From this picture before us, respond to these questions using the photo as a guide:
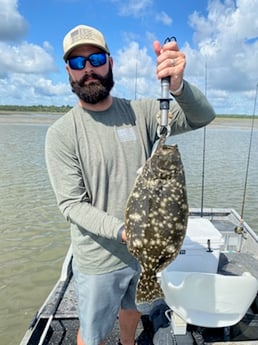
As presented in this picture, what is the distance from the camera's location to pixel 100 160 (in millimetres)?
3043

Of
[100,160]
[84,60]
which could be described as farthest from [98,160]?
[84,60]

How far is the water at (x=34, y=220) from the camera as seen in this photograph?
6519mm

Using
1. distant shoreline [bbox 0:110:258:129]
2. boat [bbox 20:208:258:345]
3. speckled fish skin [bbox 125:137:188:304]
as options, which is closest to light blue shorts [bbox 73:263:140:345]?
boat [bbox 20:208:258:345]

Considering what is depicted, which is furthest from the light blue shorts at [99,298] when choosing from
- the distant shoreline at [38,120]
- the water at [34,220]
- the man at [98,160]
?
the distant shoreline at [38,120]

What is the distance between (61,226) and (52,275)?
2737 mm

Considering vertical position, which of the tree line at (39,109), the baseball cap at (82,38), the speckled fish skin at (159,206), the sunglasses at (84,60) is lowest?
the tree line at (39,109)

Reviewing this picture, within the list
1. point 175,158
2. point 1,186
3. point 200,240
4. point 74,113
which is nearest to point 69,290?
point 200,240

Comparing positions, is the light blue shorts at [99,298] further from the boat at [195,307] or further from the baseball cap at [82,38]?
the baseball cap at [82,38]

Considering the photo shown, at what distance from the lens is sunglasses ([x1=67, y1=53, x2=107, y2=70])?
2.93 meters

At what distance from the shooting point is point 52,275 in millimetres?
7379

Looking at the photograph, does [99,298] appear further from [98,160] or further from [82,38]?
[82,38]

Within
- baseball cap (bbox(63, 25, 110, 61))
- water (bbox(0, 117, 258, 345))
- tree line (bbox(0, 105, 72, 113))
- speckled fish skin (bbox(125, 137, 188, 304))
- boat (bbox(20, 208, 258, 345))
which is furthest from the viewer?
tree line (bbox(0, 105, 72, 113))

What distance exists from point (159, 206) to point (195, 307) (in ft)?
4.97

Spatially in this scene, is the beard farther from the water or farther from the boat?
the water
